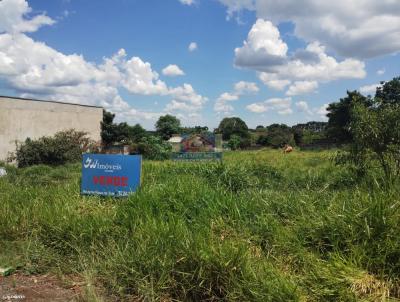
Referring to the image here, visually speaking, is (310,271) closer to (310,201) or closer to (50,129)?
(310,201)

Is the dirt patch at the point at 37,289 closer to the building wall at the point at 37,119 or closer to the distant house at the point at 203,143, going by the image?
the distant house at the point at 203,143

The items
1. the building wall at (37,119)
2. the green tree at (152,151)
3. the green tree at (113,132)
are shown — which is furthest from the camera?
the green tree at (113,132)

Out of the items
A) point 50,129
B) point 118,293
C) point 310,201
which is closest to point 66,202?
point 118,293

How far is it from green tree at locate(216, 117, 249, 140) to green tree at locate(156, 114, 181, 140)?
10399 millimetres

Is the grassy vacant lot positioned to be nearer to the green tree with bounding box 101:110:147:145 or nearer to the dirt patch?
the dirt patch

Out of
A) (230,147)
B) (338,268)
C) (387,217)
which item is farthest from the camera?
(230,147)

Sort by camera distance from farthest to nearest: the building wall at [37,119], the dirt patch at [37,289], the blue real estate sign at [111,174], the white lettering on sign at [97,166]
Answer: the building wall at [37,119] → the white lettering on sign at [97,166] → the blue real estate sign at [111,174] → the dirt patch at [37,289]

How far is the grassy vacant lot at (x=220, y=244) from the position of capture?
13.6 ft

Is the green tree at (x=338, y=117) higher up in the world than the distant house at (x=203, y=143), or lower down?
higher up

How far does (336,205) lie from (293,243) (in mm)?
804

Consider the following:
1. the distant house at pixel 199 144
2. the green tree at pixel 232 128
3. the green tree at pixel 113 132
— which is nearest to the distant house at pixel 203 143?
the distant house at pixel 199 144

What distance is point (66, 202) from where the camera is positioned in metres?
7.51

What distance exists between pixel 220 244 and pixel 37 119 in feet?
105

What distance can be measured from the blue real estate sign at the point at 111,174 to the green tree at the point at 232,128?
73.7m
